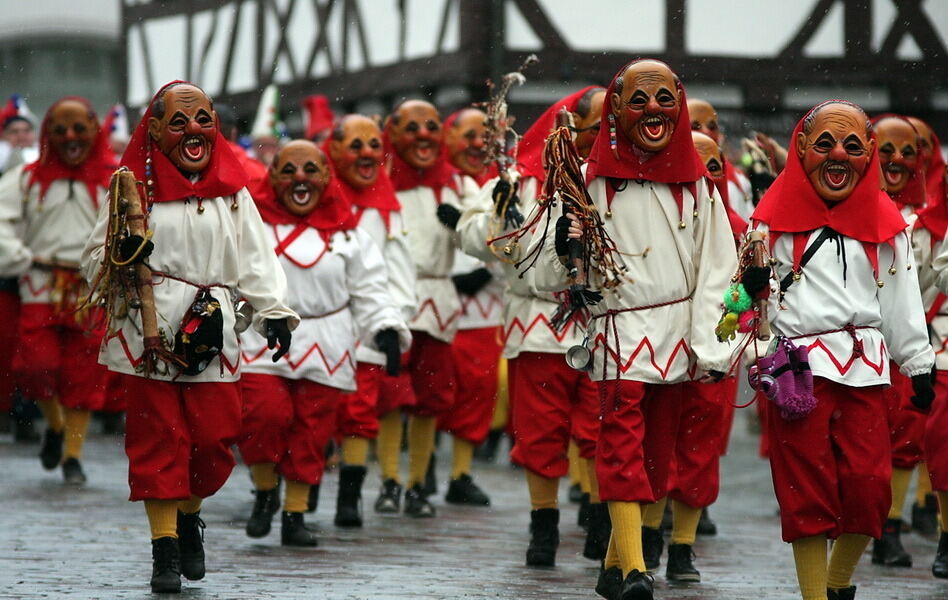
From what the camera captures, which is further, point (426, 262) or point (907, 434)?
point (426, 262)

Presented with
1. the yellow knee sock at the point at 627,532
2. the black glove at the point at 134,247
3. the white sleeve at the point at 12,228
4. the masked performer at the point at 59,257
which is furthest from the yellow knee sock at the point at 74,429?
the yellow knee sock at the point at 627,532

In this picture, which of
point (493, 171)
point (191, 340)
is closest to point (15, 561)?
point (191, 340)

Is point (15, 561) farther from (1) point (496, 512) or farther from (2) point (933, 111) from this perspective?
(2) point (933, 111)

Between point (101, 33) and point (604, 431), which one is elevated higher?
point (101, 33)

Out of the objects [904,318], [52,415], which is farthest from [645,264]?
[52,415]

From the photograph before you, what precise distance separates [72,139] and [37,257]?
877 millimetres

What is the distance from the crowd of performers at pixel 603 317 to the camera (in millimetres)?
7348

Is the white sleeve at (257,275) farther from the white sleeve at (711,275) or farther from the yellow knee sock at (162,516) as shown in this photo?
the white sleeve at (711,275)

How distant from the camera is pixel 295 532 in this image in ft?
31.6

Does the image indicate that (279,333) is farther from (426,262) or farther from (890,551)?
(426,262)

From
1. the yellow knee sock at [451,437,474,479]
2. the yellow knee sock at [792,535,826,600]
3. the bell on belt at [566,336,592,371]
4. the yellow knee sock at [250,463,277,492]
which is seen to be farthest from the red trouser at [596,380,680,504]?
the yellow knee sock at [451,437,474,479]

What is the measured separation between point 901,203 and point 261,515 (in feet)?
12.8

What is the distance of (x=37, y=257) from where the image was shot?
40.5ft

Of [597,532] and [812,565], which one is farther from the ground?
[597,532]
